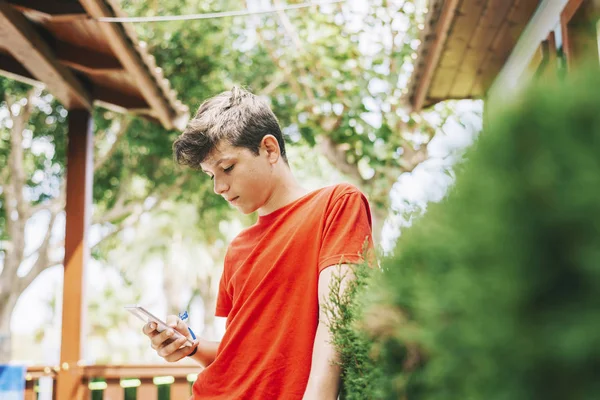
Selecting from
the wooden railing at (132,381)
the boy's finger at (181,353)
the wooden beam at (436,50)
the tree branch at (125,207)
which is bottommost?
the wooden railing at (132,381)

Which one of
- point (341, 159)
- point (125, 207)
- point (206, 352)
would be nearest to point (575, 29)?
point (206, 352)

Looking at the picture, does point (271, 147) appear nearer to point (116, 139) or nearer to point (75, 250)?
point (75, 250)

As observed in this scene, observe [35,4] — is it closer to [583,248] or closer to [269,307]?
[269,307]

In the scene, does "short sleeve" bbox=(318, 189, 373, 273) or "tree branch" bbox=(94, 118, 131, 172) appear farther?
"tree branch" bbox=(94, 118, 131, 172)

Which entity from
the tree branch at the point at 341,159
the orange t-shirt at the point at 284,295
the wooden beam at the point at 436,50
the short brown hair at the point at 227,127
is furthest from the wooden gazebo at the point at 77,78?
the tree branch at the point at 341,159

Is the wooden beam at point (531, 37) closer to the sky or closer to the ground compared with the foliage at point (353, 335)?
closer to the sky

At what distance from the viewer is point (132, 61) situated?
4.26 m

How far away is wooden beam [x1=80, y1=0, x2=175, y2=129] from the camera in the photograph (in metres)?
3.74

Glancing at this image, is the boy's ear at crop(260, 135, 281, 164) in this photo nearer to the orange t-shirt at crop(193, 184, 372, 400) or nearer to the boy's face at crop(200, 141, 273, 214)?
the boy's face at crop(200, 141, 273, 214)

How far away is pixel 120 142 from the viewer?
10.2m

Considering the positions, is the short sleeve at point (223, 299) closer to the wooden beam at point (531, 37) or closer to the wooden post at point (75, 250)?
the wooden beam at point (531, 37)

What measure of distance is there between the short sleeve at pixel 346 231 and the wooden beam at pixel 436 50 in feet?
6.98

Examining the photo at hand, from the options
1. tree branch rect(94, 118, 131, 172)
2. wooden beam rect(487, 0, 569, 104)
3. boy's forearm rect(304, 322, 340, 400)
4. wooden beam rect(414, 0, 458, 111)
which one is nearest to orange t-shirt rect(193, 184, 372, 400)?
boy's forearm rect(304, 322, 340, 400)

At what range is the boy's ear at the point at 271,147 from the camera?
1.99 metres
